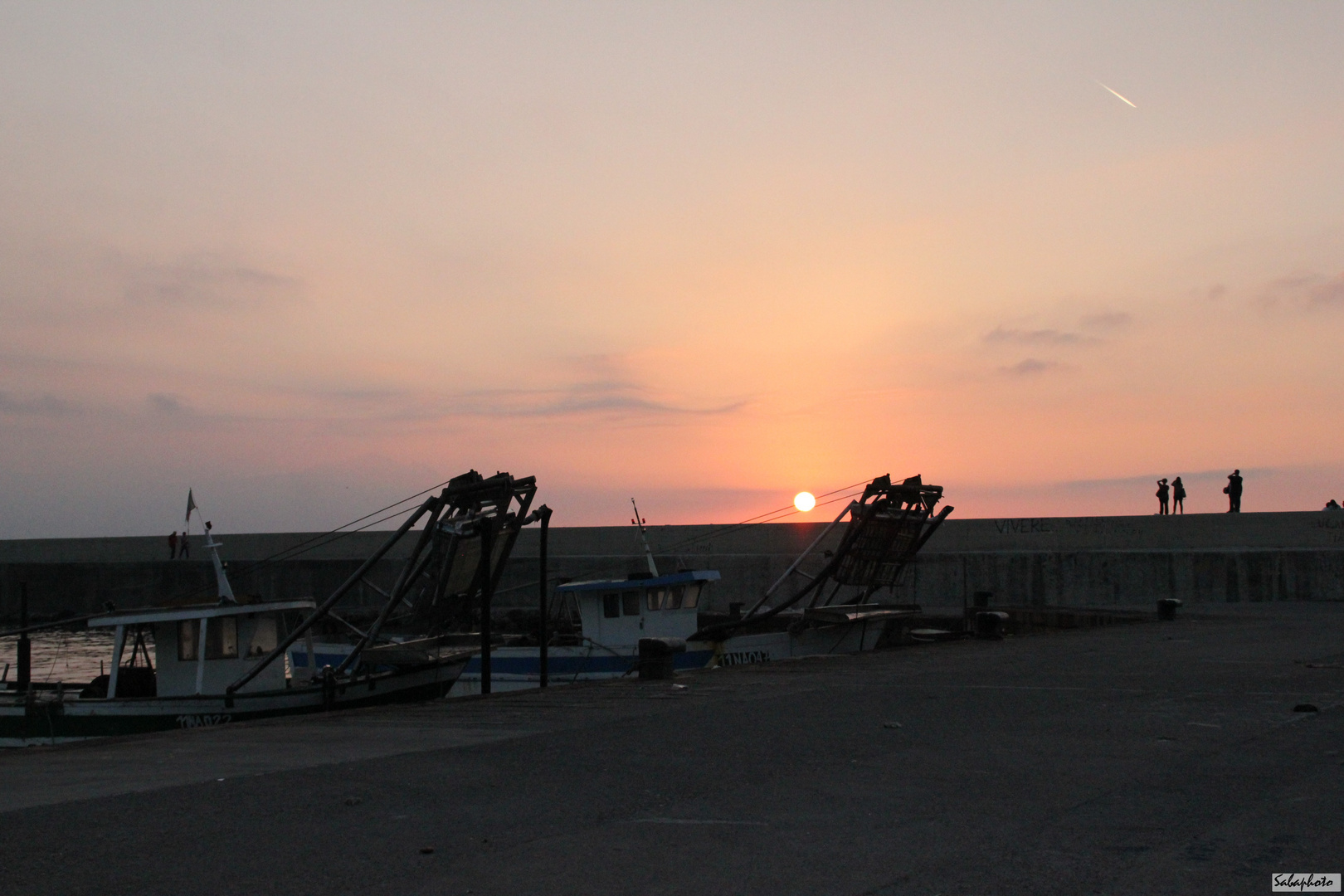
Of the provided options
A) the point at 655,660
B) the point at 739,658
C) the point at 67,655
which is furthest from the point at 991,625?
the point at 67,655

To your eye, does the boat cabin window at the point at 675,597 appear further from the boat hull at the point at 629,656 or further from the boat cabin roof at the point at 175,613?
the boat cabin roof at the point at 175,613

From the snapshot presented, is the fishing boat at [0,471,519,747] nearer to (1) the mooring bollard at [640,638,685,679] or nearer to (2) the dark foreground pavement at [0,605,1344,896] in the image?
(1) the mooring bollard at [640,638,685,679]

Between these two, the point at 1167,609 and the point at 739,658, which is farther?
the point at 1167,609

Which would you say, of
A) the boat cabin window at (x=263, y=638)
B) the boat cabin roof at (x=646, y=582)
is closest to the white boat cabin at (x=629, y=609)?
the boat cabin roof at (x=646, y=582)

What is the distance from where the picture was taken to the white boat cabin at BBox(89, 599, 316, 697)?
21703mm

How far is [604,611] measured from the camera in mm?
28594

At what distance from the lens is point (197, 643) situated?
22016mm

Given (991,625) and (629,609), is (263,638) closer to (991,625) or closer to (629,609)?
(629,609)

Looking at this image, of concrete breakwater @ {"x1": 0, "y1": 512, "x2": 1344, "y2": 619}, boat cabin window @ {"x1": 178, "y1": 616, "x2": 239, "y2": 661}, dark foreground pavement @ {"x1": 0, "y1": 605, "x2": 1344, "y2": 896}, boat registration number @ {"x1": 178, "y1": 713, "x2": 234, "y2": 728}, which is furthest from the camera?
concrete breakwater @ {"x1": 0, "y1": 512, "x2": 1344, "y2": 619}

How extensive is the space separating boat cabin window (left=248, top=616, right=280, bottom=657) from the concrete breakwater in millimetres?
5149

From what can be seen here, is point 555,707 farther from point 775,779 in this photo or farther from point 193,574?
point 193,574

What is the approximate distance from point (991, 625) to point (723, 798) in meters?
17.6

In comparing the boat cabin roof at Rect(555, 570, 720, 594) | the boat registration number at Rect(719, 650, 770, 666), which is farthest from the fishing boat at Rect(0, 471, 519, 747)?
the boat registration number at Rect(719, 650, 770, 666)

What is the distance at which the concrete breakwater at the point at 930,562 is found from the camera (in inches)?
1528
